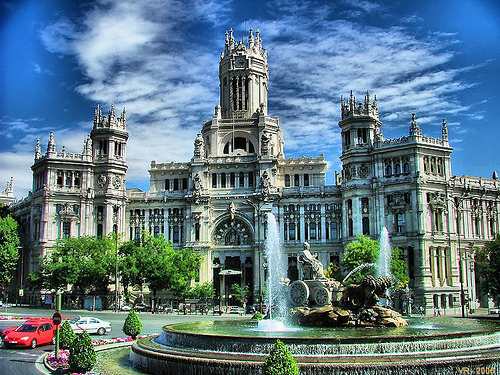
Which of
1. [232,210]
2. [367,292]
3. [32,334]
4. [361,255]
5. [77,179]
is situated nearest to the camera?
[367,292]

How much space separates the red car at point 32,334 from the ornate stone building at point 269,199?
60.9m

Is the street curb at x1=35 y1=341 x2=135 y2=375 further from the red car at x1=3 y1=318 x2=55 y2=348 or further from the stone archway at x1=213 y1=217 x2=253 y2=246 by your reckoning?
the stone archway at x1=213 y1=217 x2=253 y2=246

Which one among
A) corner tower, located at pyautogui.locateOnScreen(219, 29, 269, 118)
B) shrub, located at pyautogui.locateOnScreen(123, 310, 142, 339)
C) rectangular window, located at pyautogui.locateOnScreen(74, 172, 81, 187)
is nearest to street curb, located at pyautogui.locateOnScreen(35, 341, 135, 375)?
shrub, located at pyautogui.locateOnScreen(123, 310, 142, 339)

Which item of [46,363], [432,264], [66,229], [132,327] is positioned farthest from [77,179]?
[46,363]

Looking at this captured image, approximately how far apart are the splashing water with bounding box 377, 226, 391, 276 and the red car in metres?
42.3

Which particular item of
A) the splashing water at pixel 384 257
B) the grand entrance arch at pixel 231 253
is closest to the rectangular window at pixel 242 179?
the grand entrance arch at pixel 231 253

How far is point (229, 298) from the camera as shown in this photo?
104250mm

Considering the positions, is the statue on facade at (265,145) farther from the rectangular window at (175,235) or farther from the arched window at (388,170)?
the arched window at (388,170)

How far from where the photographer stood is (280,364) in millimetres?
21750

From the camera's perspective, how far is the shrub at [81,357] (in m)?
28.1

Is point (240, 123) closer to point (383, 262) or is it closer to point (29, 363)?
point (383, 262)

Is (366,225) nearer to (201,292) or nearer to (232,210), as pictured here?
(232,210)

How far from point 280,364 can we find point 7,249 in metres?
84.2

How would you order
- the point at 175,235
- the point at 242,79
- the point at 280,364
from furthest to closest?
the point at 242,79
the point at 175,235
the point at 280,364
